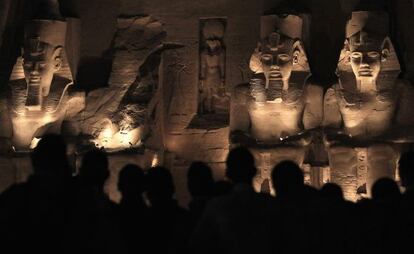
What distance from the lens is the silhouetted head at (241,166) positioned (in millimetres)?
5840

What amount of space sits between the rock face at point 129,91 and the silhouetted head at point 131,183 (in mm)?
6831

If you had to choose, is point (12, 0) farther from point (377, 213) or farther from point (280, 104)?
point (377, 213)

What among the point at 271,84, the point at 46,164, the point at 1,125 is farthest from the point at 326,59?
the point at 46,164

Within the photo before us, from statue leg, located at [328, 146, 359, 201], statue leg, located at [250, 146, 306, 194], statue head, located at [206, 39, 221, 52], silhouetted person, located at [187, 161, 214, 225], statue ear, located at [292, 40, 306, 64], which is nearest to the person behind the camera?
silhouetted person, located at [187, 161, 214, 225]

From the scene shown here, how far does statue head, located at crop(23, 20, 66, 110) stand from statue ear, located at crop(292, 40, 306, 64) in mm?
3148

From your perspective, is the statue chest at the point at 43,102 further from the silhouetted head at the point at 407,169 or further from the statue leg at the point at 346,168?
the silhouetted head at the point at 407,169

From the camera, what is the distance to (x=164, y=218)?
6.31 metres

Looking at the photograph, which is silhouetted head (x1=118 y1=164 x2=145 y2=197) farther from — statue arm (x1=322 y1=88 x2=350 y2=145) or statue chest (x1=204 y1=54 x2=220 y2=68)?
statue chest (x1=204 y1=54 x2=220 y2=68)

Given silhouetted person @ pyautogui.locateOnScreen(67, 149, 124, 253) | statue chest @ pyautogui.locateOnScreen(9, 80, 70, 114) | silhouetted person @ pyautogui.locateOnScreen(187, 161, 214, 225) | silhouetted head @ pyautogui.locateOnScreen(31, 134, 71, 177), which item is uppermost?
silhouetted head @ pyautogui.locateOnScreen(31, 134, 71, 177)

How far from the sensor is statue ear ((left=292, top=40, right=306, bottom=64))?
1334cm

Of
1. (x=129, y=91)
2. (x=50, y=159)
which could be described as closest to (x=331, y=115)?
(x=129, y=91)

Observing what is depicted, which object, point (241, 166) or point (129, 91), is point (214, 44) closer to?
point (129, 91)

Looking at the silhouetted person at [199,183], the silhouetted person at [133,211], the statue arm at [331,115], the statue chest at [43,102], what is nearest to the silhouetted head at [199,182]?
the silhouetted person at [199,183]

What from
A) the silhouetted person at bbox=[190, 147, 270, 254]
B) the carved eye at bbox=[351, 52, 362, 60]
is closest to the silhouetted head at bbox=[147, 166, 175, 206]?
the silhouetted person at bbox=[190, 147, 270, 254]
